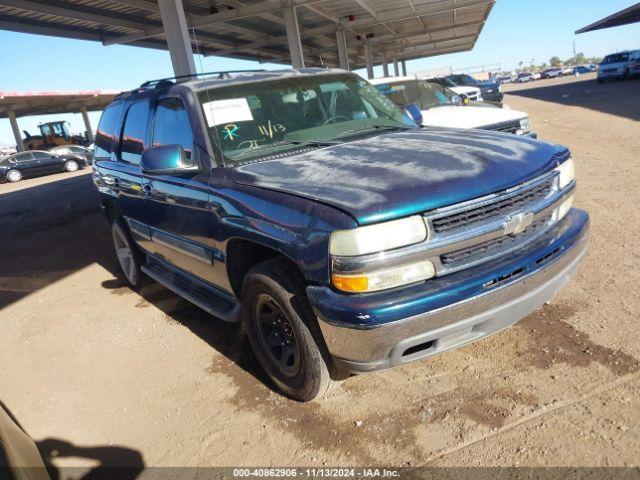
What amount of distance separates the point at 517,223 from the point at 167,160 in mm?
2142

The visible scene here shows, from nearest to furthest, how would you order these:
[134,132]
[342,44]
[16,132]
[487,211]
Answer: [487,211]
[134,132]
[342,44]
[16,132]

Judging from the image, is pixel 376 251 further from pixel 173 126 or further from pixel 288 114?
pixel 173 126

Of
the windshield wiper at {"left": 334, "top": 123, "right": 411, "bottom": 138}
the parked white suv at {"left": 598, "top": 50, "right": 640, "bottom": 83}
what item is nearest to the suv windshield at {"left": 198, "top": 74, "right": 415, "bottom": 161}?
the windshield wiper at {"left": 334, "top": 123, "right": 411, "bottom": 138}

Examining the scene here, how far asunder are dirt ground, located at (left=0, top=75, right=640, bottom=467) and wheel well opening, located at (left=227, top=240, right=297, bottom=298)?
685mm

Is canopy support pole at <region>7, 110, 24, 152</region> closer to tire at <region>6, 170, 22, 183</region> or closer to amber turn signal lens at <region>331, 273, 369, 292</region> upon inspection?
tire at <region>6, 170, 22, 183</region>

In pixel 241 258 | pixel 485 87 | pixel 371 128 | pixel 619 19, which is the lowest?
pixel 241 258

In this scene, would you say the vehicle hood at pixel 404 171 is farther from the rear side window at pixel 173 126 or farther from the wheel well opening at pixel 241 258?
the rear side window at pixel 173 126

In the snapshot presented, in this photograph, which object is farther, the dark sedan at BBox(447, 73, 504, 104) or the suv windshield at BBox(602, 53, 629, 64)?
the suv windshield at BBox(602, 53, 629, 64)

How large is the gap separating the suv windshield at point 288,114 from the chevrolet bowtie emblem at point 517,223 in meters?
1.42

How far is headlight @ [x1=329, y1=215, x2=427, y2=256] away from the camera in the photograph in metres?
2.18

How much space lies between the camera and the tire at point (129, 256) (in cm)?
501

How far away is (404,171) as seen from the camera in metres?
2.53

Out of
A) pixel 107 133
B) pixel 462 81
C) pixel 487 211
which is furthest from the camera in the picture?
pixel 462 81

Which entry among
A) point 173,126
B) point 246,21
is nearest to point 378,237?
point 173,126
